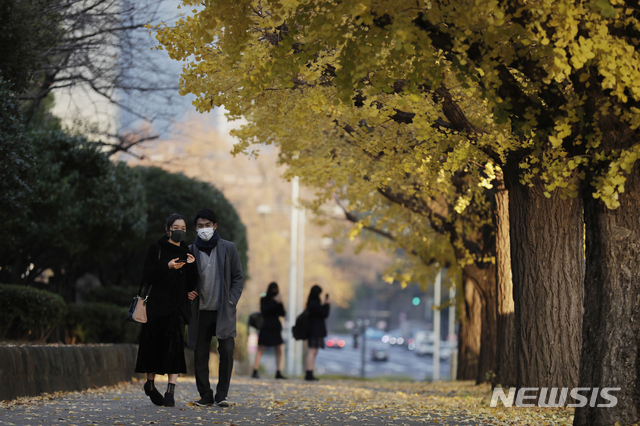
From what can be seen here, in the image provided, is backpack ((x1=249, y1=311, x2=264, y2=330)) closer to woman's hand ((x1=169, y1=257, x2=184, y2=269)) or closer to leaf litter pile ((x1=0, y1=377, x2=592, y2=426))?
leaf litter pile ((x1=0, y1=377, x2=592, y2=426))

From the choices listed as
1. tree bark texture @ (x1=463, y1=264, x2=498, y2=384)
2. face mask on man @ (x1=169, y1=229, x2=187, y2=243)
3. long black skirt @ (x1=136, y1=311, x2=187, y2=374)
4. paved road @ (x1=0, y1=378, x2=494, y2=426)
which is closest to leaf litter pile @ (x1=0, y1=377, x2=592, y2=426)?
paved road @ (x1=0, y1=378, x2=494, y2=426)

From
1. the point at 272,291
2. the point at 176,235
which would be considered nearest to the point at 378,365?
the point at 272,291

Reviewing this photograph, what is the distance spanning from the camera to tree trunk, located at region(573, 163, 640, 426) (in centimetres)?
600

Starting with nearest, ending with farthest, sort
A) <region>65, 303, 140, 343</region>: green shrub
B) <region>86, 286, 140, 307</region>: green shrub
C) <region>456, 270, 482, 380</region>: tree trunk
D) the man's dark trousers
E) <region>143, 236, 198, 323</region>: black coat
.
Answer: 1. <region>143, 236, 198, 323</region>: black coat
2. the man's dark trousers
3. <region>65, 303, 140, 343</region>: green shrub
4. <region>86, 286, 140, 307</region>: green shrub
5. <region>456, 270, 482, 380</region>: tree trunk

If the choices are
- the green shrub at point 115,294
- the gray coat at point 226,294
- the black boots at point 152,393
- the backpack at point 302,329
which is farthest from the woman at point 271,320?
the black boots at point 152,393

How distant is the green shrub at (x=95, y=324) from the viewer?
13031 millimetres

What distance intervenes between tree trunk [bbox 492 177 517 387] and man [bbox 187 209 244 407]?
5016 mm

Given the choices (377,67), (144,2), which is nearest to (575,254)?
(377,67)

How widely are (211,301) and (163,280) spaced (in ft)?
1.85

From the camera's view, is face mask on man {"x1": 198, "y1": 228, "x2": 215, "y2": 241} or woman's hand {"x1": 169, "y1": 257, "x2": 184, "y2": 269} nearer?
woman's hand {"x1": 169, "y1": 257, "x2": 184, "y2": 269}

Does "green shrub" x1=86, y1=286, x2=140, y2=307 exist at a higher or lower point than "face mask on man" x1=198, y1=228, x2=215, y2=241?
lower

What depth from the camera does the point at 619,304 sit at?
6027 millimetres

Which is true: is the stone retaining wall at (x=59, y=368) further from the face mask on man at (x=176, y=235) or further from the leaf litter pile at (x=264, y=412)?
the face mask on man at (x=176, y=235)

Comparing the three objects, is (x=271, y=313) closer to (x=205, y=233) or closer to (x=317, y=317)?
A: (x=317, y=317)
